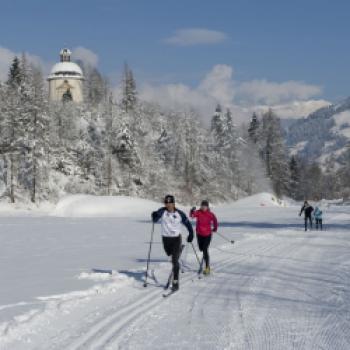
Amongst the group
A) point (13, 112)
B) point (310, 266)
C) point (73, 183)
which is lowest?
point (310, 266)

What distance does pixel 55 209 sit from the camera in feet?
156

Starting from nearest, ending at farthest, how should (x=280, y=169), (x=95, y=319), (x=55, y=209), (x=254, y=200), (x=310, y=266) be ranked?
(x=95, y=319) < (x=310, y=266) < (x=55, y=209) < (x=254, y=200) < (x=280, y=169)

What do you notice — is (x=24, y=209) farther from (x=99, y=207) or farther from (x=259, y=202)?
(x=259, y=202)

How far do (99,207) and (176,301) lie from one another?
38.7 metres

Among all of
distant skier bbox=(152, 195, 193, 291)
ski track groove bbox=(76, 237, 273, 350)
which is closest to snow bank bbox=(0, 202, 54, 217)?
distant skier bbox=(152, 195, 193, 291)

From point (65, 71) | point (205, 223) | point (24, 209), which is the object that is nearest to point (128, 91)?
point (65, 71)

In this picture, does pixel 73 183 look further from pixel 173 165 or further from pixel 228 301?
pixel 228 301

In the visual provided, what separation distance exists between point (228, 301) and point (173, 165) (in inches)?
2613

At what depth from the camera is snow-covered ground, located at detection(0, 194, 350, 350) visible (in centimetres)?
745

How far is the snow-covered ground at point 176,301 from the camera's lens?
293 inches

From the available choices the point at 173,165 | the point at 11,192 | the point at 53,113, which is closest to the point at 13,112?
the point at 11,192

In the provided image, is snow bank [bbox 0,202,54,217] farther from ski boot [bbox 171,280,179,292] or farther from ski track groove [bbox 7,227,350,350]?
ski boot [bbox 171,280,179,292]

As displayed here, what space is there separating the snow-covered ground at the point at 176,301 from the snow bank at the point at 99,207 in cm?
→ 2676

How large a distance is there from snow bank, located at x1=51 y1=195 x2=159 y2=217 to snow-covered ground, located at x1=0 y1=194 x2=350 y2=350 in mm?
26756
